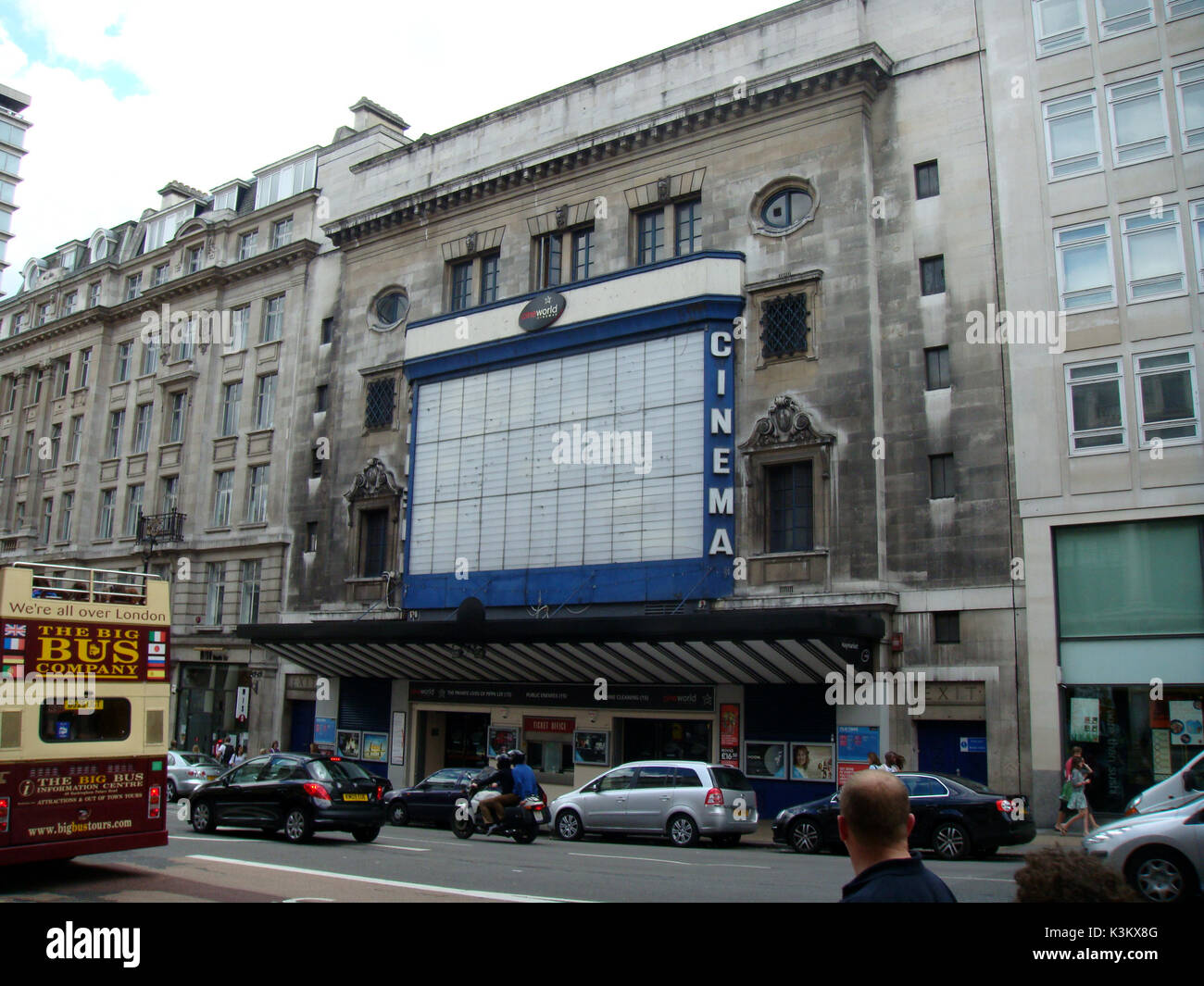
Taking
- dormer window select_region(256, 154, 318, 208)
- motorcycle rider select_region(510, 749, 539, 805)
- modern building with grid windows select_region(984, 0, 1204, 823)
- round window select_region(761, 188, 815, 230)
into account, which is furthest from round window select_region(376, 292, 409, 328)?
motorcycle rider select_region(510, 749, 539, 805)

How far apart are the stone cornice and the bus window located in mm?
22540

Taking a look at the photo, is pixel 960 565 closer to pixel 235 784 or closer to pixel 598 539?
pixel 598 539

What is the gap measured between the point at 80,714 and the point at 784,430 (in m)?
18.3

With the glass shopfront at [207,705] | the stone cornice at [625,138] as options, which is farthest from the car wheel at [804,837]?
the glass shopfront at [207,705]

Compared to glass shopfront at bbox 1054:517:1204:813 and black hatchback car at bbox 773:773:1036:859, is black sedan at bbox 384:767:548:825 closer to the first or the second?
black hatchback car at bbox 773:773:1036:859

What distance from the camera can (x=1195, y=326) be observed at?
22.0m

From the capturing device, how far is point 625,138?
30750 mm

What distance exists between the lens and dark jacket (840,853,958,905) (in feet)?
12.2

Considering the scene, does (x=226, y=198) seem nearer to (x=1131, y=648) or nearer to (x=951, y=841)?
(x=1131, y=648)

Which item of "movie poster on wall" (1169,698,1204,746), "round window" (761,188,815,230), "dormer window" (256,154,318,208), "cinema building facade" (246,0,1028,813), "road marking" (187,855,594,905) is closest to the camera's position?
"road marking" (187,855,594,905)

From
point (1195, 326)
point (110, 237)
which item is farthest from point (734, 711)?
point (110, 237)

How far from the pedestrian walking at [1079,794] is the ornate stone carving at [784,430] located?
9245mm

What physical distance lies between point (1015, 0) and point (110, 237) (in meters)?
43.8
